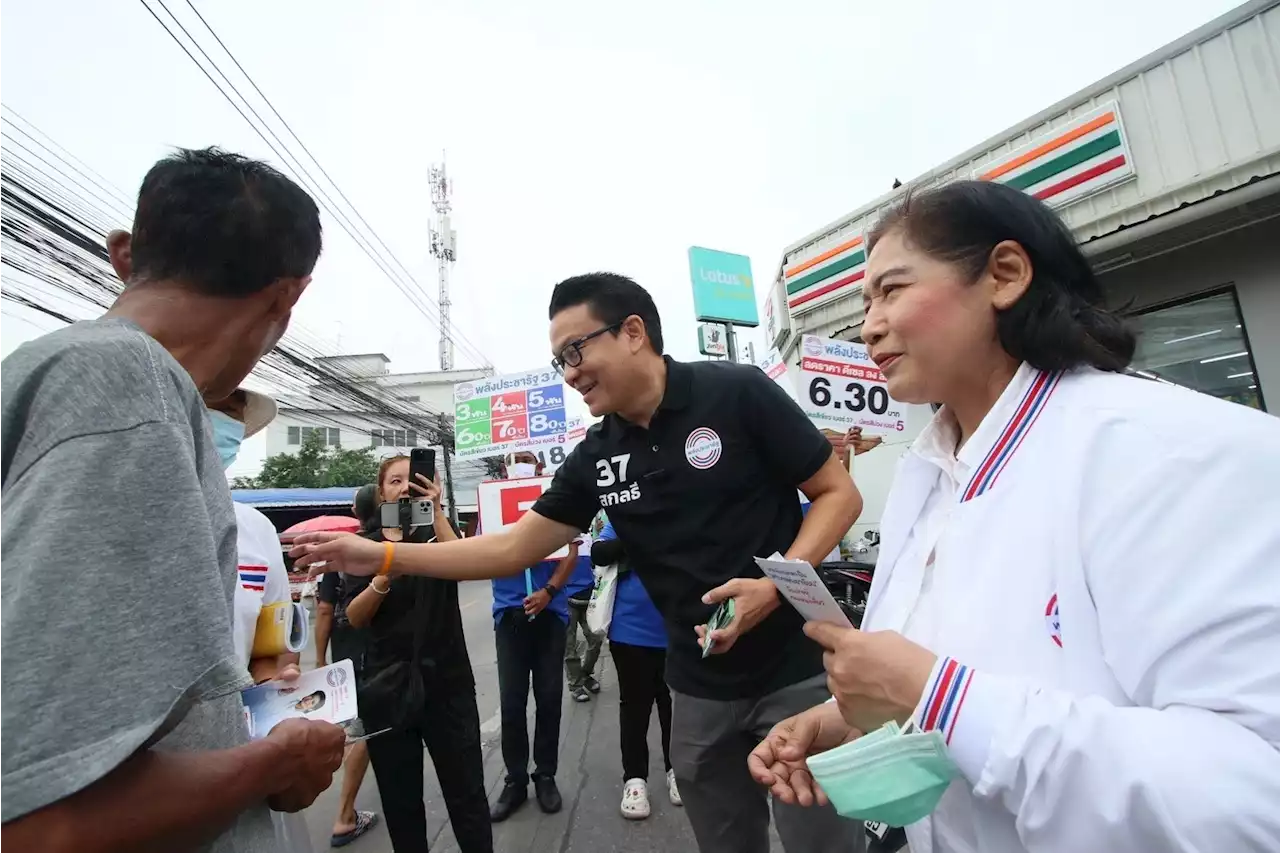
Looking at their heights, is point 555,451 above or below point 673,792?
above

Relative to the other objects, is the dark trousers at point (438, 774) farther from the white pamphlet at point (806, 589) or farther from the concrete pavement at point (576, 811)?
the white pamphlet at point (806, 589)

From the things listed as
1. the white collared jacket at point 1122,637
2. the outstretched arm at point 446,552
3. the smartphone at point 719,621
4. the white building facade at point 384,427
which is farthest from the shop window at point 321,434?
the white collared jacket at point 1122,637

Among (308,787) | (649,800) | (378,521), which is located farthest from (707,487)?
(649,800)

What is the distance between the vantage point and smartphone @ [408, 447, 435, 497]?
7.48ft

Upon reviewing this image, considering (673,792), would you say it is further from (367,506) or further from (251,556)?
(251,556)

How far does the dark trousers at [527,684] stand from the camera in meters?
3.40

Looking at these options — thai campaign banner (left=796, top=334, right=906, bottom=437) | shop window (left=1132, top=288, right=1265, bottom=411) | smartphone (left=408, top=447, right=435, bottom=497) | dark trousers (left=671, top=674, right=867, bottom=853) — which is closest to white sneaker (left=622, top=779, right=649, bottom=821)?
dark trousers (left=671, top=674, right=867, bottom=853)

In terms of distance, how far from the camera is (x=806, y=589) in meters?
1.09

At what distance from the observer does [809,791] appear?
1.12 m

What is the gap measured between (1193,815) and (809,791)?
0.63m

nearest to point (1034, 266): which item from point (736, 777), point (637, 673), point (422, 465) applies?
point (736, 777)

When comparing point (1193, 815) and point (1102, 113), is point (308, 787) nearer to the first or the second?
point (1193, 815)

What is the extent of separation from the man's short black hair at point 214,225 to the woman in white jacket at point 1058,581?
106cm

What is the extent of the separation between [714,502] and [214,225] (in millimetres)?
1351
